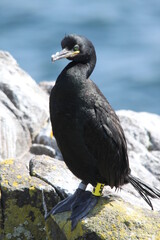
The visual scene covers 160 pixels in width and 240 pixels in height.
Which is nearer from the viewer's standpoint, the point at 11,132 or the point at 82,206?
the point at 82,206

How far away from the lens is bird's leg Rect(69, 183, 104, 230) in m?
5.74

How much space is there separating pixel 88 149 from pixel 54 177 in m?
0.70

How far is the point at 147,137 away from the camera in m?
9.38

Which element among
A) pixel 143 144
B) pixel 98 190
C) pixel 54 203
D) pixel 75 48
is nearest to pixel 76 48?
pixel 75 48

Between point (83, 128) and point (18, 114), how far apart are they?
11.1 feet

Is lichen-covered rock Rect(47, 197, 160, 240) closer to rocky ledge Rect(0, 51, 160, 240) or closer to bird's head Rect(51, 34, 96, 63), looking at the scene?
rocky ledge Rect(0, 51, 160, 240)

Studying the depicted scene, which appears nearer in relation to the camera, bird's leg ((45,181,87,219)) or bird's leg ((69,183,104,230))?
bird's leg ((69,183,104,230))

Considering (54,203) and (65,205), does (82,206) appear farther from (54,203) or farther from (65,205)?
(54,203)


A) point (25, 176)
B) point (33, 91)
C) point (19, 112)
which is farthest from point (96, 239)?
point (33, 91)

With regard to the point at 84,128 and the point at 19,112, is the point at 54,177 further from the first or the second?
the point at 19,112

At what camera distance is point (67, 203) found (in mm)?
5965

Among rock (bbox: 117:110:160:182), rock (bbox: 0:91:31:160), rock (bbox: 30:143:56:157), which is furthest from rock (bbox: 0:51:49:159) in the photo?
rock (bbox: 117:110:160:182)

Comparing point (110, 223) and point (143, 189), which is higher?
point (143, 189)

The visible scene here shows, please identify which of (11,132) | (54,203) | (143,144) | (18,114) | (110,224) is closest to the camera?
(110,224)
